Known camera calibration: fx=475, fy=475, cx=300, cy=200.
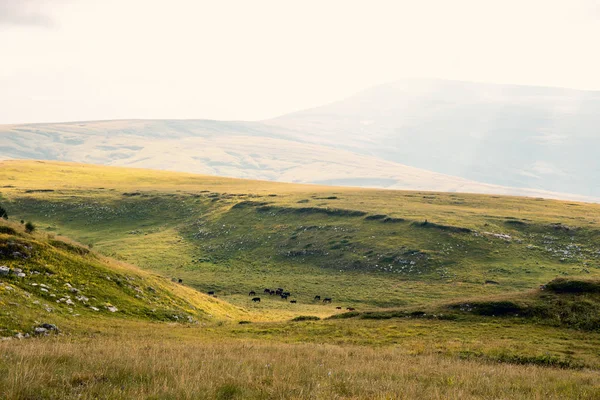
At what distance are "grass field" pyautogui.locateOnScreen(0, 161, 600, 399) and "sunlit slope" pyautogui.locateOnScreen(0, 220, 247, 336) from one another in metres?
0.14

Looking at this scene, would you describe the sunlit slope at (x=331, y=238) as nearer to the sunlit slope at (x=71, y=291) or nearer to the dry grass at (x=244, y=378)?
the sunlit slope at (x=71, y=291)

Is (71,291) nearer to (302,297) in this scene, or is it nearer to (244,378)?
(244,378)

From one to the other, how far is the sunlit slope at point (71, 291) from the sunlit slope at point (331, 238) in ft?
57.9

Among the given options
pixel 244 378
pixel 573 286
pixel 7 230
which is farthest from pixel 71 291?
pixel 573 286

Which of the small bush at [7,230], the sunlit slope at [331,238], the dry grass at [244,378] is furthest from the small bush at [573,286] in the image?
the small bush at [7,230]

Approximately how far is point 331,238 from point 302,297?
75.9 feet

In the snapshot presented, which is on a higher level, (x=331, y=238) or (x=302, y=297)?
(x=331, y=238)

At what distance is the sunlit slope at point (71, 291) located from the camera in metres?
23.2

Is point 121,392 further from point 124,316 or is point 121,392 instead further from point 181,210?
point 181,210

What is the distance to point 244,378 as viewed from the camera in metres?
11.7

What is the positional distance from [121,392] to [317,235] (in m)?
72.3

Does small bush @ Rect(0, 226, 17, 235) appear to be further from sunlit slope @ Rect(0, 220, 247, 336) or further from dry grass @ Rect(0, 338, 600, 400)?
dry grass @ Rect(0, 338, 600, 400)

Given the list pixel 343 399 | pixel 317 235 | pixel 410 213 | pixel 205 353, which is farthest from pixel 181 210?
pixel 343 399

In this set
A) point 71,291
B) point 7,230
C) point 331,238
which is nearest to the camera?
point 71,291
